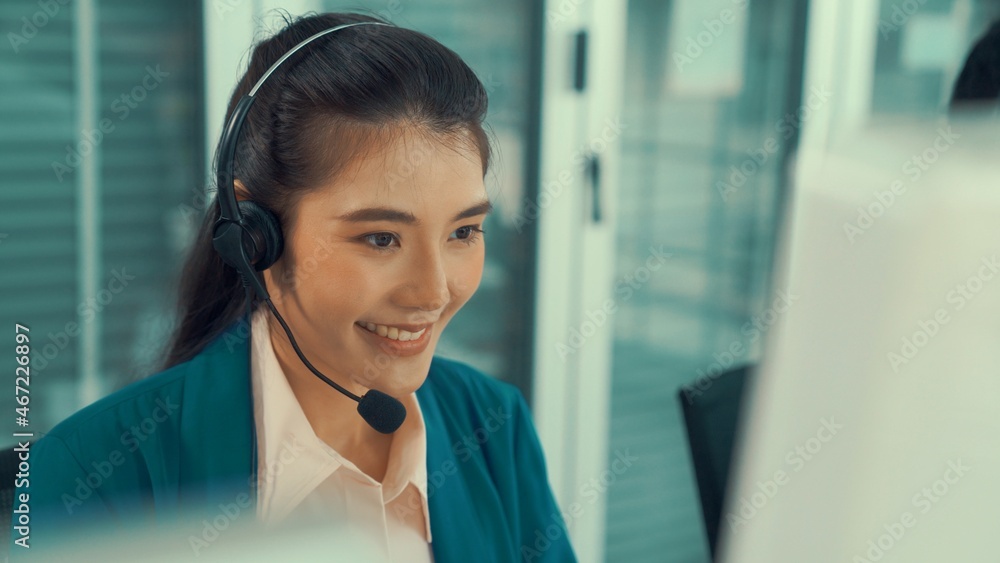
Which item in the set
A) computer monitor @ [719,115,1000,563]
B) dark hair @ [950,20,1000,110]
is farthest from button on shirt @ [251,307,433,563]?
dark hair @ [950,20,1000,110]

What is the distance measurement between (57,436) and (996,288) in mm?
909

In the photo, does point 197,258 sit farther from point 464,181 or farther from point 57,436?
point 464,181

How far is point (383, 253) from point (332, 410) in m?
0.23

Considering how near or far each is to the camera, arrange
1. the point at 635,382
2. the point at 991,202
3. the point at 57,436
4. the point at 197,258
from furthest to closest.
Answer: the point at 635,382
the point at 197,258
the point at 57,436
the point at 991,202

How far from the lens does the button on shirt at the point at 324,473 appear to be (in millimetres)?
997

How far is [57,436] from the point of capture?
96 cm

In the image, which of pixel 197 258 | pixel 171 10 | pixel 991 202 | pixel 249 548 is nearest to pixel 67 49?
pixel 171 10

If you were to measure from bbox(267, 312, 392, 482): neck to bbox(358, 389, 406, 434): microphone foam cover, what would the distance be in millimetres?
64

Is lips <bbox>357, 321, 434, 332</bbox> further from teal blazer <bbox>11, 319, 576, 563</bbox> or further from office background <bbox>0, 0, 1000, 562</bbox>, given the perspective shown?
office background <bbox>0, 0, 1000, 562</bbox>

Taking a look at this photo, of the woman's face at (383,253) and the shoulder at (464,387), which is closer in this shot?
the woman's face at (383,253)

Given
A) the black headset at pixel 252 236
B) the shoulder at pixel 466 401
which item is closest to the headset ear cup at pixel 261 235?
the black headset at pixel 252 236

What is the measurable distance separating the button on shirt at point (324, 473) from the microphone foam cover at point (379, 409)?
0.07 meters

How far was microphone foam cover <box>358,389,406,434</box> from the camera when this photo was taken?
0.99m

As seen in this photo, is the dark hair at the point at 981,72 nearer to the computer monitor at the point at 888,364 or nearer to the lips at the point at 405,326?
the lips at the point at 405,326
